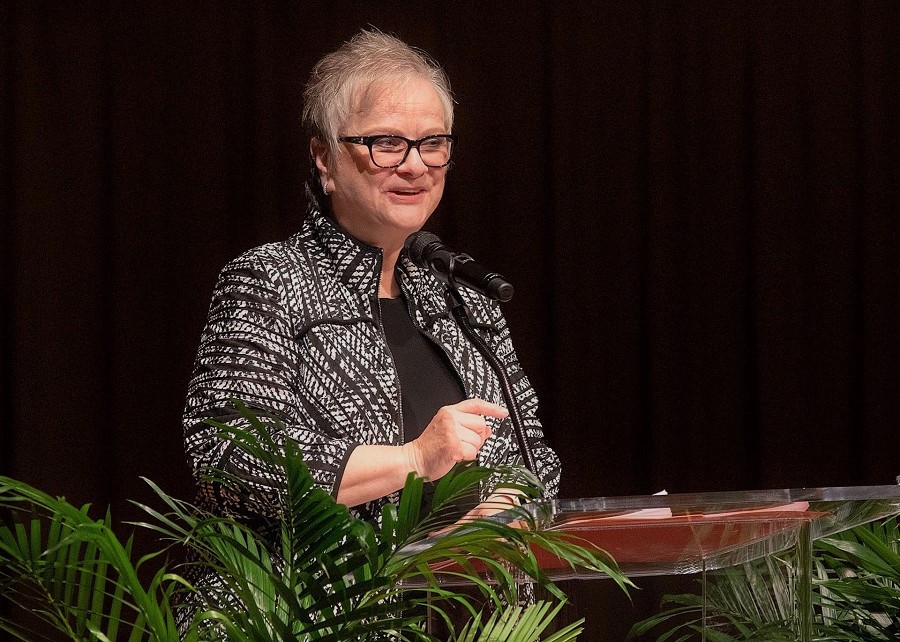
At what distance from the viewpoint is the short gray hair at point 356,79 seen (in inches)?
76.3

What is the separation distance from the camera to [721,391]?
154 inches

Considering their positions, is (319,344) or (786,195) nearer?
(319,344)

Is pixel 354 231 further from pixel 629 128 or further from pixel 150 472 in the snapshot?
pixel 629 128

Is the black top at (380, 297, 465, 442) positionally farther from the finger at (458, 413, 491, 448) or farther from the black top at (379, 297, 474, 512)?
the finger at (458, 413, 491, 448)

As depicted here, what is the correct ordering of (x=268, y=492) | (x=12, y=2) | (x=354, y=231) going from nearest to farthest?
(x=268, y=492)
(x=354, y=231)
(x=12, y=2)

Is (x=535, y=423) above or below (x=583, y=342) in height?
above

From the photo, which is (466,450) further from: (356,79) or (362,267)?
(356,79)

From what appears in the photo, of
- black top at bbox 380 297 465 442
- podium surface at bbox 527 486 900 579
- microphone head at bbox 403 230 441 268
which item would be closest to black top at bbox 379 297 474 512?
black top at bbox 380 297 465 442

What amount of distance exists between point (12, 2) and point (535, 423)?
90.8 inches

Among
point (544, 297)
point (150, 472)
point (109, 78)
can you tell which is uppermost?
point (109, 78)

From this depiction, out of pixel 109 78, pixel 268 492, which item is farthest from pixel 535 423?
pixel 109 78

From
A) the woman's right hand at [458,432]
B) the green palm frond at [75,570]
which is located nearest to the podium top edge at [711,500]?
the woman's right hand at [458,432]

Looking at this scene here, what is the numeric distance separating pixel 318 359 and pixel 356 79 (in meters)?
0.46

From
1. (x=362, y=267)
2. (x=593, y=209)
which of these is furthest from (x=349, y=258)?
(x=593, y=209)
